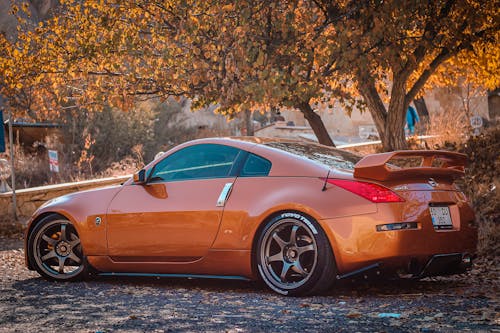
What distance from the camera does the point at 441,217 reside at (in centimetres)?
685

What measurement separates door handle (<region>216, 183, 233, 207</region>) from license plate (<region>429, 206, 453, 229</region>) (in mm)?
1770

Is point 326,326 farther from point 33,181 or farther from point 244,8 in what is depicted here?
point 33,181

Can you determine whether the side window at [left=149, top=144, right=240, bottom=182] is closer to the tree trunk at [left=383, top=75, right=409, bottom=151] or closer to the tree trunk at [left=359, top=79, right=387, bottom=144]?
the tree trunk at [left=359, top=79, right=387, bottom=144]

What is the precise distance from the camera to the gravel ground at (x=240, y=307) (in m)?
5.56

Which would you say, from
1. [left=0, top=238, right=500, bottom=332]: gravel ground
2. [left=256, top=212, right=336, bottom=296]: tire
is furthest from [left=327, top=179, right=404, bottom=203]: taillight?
[left=0, top=238, right=500, bottom=332]: gravel ground

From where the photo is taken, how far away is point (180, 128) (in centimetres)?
3659

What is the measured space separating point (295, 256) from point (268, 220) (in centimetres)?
40

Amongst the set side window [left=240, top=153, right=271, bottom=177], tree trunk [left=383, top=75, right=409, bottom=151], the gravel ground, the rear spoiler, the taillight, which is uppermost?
tree trunk [left=383, top=75, right=409, bottom=151]

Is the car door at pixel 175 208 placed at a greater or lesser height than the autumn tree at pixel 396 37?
lesser

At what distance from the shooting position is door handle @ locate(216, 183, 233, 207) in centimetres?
738

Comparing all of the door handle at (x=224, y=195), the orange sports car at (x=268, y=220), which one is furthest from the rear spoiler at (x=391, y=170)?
the door handle at (x=224, y=195)

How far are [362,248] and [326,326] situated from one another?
1.18m

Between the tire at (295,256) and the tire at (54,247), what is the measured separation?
7.65 ft

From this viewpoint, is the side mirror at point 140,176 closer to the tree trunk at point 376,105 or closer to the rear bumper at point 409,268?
the rear bumper at point 409,268
